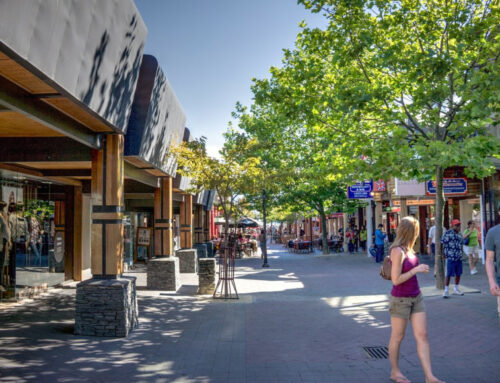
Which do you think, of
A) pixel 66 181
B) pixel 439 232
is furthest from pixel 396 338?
pixel 66 181

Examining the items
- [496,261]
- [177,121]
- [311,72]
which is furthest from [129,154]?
[496,261]

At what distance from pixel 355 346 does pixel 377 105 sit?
6786 millimetres

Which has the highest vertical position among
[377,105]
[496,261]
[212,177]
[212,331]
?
[377,105]

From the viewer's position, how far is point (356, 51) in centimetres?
1175

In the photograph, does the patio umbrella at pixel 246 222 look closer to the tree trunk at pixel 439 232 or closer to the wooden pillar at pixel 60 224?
the wooden pillar at pixel 60 224

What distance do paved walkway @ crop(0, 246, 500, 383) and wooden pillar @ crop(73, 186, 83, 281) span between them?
2919 millimetres

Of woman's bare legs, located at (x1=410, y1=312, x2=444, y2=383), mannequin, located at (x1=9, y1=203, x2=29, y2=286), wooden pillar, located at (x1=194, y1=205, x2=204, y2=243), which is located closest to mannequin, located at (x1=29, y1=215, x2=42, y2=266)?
mannequin, located at (x1=9, y1=203, x2=29, y2=286)

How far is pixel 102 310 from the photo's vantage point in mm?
7945

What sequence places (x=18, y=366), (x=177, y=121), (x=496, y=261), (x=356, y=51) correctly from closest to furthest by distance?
(x=496, y=261), (x=18, y=366), (x=356, y=51), (x=177, y=121)

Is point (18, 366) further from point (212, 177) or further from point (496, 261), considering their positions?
point (212, 177)

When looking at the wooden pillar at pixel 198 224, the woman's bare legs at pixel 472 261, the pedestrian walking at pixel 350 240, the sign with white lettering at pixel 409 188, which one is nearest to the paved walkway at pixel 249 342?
the woman's bare legs at pixel 472 261

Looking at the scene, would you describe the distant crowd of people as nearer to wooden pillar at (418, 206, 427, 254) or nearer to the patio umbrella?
wooden pillar at (418, 206, 427, 254)

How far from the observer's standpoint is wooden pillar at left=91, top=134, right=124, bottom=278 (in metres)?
8.41

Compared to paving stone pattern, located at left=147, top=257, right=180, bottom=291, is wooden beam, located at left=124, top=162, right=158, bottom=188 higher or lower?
higher
